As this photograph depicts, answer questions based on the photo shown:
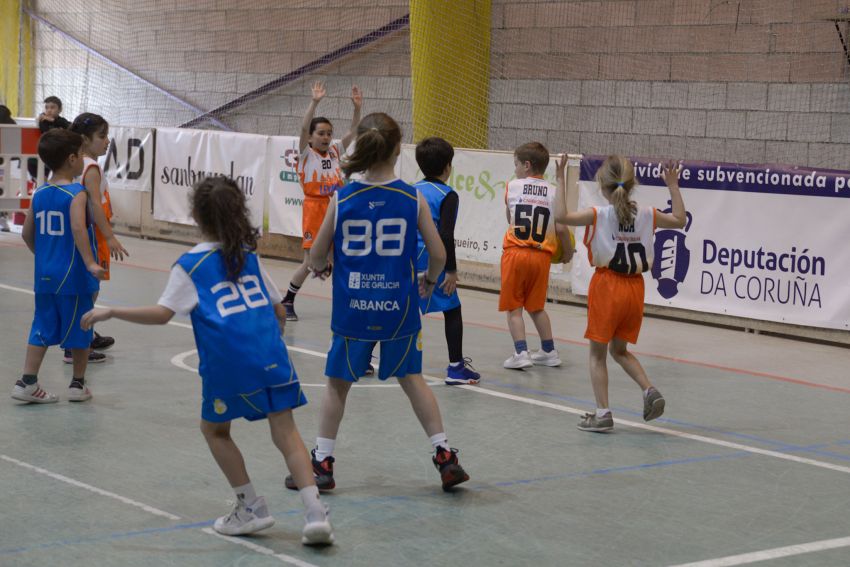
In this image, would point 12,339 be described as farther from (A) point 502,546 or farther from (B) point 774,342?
(B) point 774,342

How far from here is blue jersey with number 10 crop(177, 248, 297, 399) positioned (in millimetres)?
4883

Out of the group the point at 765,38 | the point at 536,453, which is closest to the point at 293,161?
the point at 765,38

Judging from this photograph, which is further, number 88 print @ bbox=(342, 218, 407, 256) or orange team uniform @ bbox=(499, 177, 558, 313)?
orange team uniform @ bbox=(499, 177, 558, 313)

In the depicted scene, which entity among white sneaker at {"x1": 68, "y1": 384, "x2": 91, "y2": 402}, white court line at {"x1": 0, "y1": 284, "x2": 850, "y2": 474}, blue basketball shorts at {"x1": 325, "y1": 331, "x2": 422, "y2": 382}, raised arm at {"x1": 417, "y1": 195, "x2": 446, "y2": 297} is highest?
raised arm at {"x1": 417, "y1": 195, "x2": 446, "y2": 297}

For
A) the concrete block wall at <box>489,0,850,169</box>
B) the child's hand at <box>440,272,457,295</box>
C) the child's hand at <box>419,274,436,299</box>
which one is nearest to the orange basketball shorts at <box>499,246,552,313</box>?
the child's hand at <box>440,272,457,295</box>

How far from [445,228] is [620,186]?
1136 mm

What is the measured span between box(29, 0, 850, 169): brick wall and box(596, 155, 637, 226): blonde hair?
6.77 m

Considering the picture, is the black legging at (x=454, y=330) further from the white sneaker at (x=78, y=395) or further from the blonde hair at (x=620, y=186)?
the white sneaker at (x=78, y=395)

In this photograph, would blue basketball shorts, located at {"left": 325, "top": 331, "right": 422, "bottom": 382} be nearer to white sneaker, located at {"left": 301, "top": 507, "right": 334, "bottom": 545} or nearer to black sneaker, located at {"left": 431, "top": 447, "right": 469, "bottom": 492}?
black sneaker, located at {"left": 431, "top": 447, "right": 469, "bottom": 492}

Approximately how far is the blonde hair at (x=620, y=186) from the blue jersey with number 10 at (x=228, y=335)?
2.98 meters

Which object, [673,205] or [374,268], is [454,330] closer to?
[673,205]

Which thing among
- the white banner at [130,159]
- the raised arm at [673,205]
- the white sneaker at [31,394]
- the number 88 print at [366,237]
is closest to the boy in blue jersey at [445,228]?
the number 88 print at [366,237]

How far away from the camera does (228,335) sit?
488 cm

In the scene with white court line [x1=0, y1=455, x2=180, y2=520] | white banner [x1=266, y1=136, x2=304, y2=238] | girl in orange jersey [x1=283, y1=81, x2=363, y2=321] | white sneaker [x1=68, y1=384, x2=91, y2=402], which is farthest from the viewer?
white banner [x1=266, y1=136, x2=304, y2=238]
